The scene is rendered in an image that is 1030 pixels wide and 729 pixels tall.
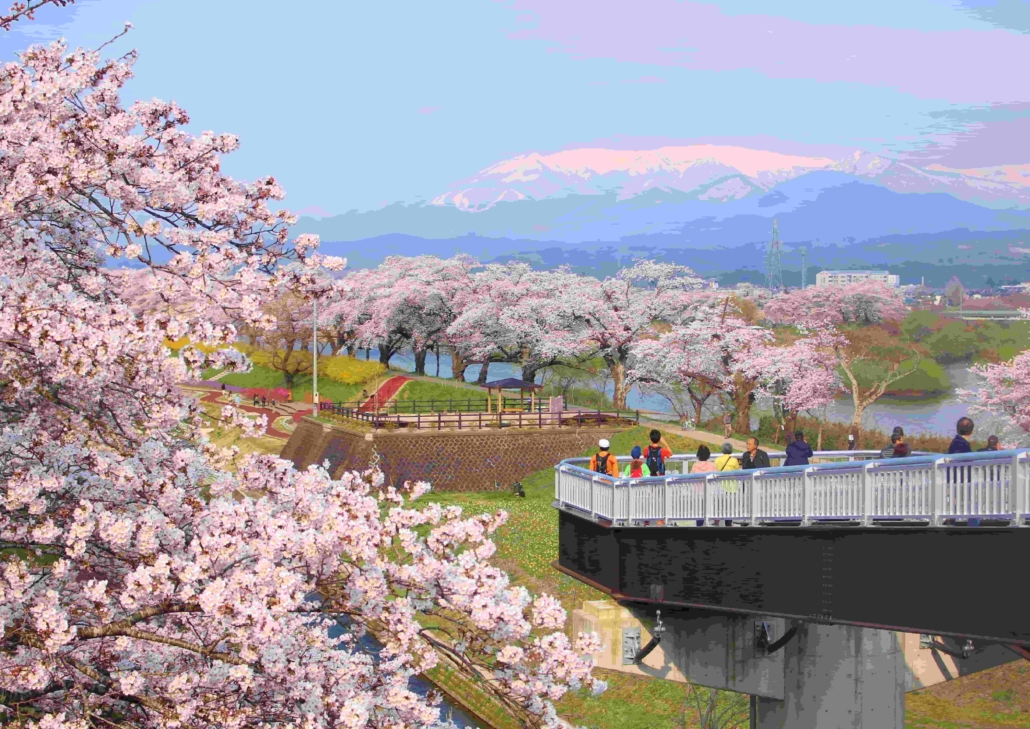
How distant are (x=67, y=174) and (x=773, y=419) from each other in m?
52.0

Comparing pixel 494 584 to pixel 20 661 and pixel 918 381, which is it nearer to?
pixel 20 661

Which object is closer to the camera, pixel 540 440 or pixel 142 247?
pixel 142 247

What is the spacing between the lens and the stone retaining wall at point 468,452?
5494cm

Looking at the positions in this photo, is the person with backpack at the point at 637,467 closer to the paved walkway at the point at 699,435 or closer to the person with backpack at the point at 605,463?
the person with backpack at the point at 605,463

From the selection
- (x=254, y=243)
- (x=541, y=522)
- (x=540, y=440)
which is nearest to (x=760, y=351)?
(x=540, y=440)

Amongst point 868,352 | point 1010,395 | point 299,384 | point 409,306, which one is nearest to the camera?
point 1010,395

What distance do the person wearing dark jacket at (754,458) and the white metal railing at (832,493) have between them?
0.61 m

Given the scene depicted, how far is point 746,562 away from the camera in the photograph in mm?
17906

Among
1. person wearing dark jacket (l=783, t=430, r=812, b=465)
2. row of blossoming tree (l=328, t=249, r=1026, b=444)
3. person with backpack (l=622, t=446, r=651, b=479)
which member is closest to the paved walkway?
row of blossoming tree (l=328, t=249, r=1026, b=444)

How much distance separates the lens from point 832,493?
15.6 m

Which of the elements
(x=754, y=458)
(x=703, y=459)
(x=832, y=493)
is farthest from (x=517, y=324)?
(x=832, y=493)

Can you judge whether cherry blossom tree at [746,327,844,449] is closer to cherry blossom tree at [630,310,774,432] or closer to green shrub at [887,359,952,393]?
cherry blossom tree at [630,310,774,432]

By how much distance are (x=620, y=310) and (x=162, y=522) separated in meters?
57.7

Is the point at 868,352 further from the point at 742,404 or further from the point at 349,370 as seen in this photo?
the point at 349,370
